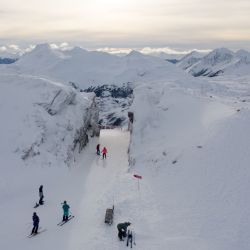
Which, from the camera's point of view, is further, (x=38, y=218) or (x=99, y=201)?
(x=99, y=201)

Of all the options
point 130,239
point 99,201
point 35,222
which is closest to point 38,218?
point 35,222

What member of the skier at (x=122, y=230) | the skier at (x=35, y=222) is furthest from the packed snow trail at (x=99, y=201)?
the skier at (x=35, y=222)

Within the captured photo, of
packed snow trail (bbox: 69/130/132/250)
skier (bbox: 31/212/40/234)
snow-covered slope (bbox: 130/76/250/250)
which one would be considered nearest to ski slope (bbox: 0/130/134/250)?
packed snow trail (bbox: 69/130/132/250)

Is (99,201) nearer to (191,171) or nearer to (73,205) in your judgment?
(73,205)

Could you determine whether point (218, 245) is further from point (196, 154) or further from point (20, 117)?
point (20, 117)

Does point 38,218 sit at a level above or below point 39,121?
below

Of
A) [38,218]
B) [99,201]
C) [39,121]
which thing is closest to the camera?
[38,218]

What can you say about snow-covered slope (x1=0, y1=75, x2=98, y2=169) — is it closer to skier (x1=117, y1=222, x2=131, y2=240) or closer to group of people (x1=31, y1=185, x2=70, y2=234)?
group of people (x1=31, y1=185, x2=70, y2=234)

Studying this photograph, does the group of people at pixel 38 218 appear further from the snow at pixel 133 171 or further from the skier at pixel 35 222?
the snow at pixel 133 171
